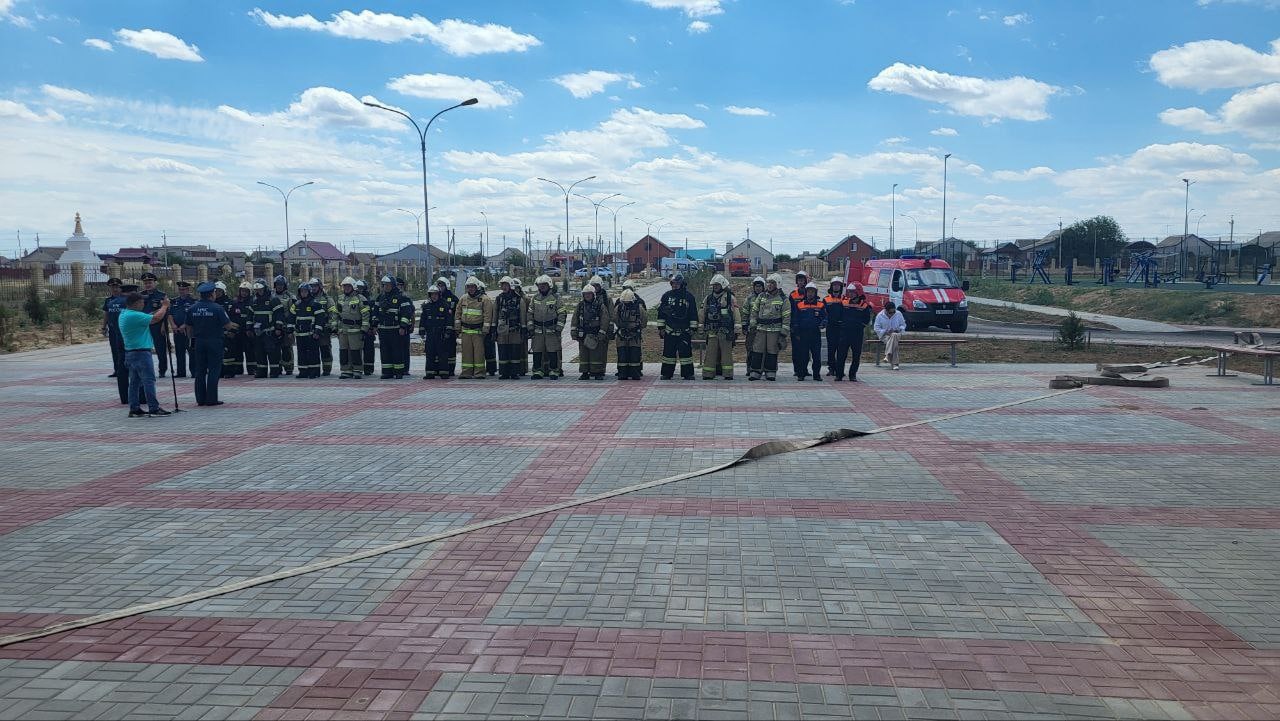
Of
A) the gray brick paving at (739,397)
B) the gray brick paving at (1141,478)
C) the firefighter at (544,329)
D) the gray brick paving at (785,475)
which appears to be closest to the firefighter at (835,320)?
the gray brick paving at (739,397)

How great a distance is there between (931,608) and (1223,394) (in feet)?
36.7

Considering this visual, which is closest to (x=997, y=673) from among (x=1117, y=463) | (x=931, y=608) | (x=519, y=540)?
(x=931, y=608)

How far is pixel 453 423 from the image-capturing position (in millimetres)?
11805

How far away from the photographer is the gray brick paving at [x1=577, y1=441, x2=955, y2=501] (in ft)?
26.6

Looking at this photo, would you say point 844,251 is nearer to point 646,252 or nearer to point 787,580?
point 646,252

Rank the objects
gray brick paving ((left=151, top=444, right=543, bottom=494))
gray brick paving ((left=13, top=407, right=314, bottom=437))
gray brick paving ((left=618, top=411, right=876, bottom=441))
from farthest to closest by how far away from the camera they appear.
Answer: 1. gray brick paving ((left=13, top=407, right=314, bottom=437))
2. gray brick paving ((left=618, top=411, right=876, bottom=441))
3. gray brick paving ((left=151, top=444, right=543, bottom=494))

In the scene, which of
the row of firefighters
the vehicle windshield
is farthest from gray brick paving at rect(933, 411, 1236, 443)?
the vehicle windshield

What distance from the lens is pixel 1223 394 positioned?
13906mm

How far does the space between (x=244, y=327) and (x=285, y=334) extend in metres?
0.72

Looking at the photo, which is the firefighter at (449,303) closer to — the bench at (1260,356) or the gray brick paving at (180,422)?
the gray brick paving at (180,422)

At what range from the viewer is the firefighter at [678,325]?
15.5 meters

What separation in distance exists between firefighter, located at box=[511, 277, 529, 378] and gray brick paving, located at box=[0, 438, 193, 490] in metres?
6.71

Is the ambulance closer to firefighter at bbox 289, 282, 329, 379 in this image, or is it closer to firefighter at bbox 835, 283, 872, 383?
firefighter at bbox 835, 283, 872, 383

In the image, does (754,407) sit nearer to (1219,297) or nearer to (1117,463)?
(1117,463)
